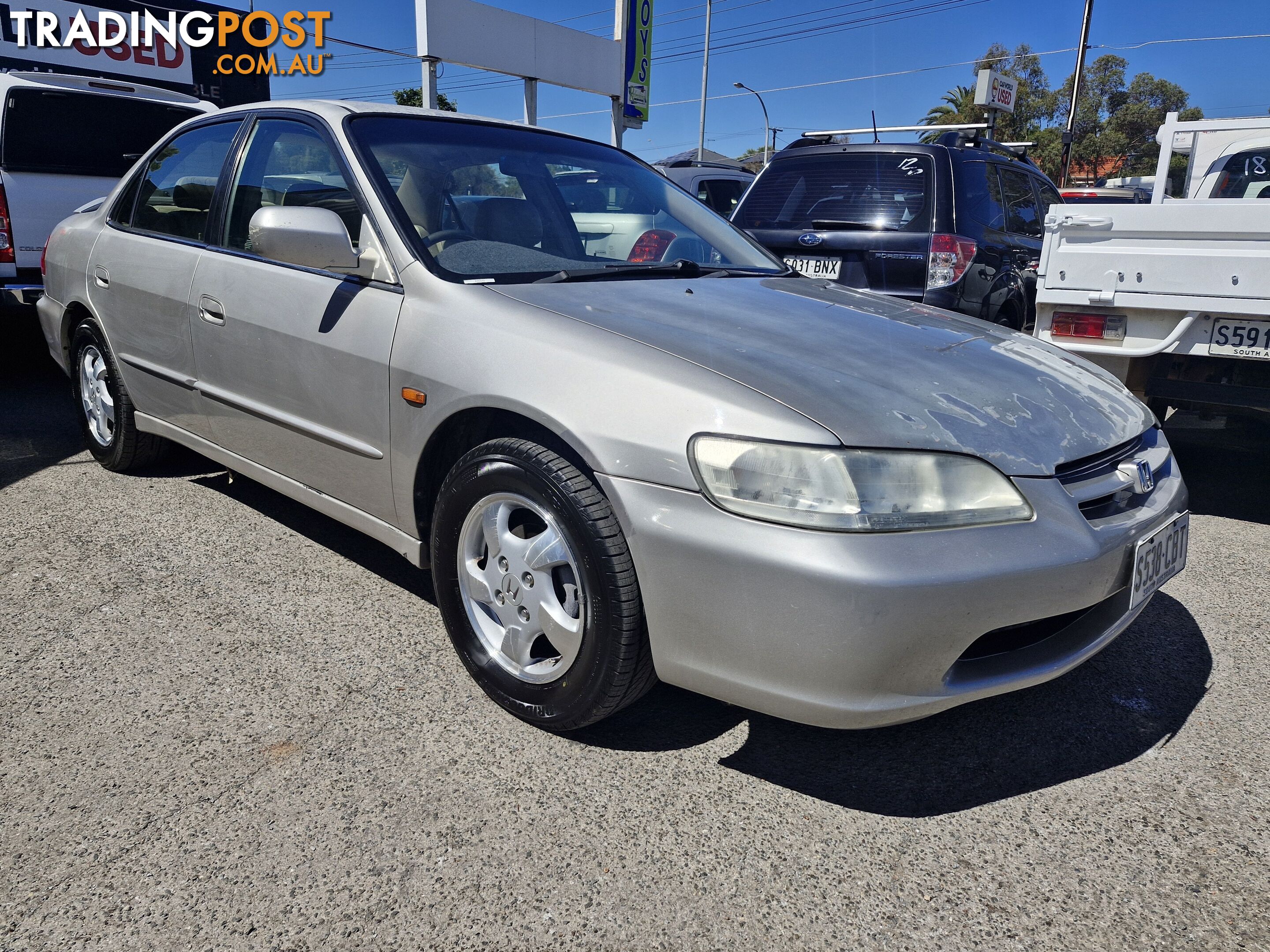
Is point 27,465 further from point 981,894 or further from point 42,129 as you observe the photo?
point 981,894

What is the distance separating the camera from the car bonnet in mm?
2014

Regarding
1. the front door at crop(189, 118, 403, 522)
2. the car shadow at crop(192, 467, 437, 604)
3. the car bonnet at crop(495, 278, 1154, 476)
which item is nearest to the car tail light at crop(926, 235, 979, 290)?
the car bonnet at crop(495, 278, 1154, 476)

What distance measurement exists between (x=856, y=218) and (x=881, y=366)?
136 inches

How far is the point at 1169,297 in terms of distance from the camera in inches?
153

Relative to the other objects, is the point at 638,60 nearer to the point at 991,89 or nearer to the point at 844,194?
the point at 991,89

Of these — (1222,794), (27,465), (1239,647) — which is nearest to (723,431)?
(1222,794)

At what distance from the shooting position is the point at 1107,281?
13.3 ft

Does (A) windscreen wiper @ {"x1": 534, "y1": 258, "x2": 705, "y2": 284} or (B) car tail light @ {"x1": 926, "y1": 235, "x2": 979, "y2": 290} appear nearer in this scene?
(A) windscreen wiper @ {"x1": 534, "y1": 258, "x2": 705, "y2": 284}

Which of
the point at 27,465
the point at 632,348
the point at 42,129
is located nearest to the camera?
the point at 632,348

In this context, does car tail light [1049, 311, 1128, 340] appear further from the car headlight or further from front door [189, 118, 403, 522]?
front door [189, 118, 403, 522]

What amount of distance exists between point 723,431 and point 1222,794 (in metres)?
1.47

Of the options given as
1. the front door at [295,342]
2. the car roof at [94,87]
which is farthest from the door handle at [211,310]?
the car roof at [94,87]

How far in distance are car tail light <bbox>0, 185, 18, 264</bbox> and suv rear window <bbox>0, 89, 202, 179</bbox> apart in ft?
0.90

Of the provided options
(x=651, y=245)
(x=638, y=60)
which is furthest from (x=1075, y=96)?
(x=651, y=245)
